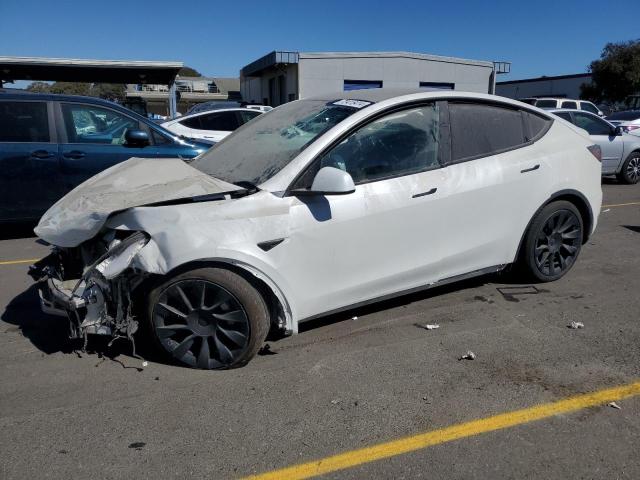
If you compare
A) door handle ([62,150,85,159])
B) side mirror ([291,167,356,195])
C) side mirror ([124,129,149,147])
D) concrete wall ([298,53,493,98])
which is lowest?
side mirror ([291,167,356,195])

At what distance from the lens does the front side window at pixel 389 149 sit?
12.2 feet

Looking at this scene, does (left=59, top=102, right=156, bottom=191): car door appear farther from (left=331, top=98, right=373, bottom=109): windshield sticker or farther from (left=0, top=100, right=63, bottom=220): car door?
(left=331, top=98, right=373, bottom=109): windshield sticker

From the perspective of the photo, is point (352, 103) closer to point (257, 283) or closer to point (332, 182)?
point (332, 182)

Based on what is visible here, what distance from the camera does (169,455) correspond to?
268cm

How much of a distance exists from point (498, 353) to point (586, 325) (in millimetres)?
941

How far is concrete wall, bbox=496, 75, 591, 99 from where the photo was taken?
50.1 metres

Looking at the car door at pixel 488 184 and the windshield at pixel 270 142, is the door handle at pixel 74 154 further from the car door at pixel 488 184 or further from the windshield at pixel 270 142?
the car door at pixel 488 184

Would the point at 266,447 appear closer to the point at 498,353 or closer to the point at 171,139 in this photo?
the point at 498,353

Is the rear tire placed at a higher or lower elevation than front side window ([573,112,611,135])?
lower

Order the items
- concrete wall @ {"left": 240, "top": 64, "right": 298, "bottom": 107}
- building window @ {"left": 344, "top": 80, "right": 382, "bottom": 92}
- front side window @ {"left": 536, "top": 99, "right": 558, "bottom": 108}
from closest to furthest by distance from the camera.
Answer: front side window @ {"left": 536, "top": 99, "right": 558, "bottom": 108} → building window @ {"left": 344, "top": 80, "right": 382, "bottom": 92} → concrete wall @ {"left": 240, "top": 64, "right": 298, "bottom": 107}

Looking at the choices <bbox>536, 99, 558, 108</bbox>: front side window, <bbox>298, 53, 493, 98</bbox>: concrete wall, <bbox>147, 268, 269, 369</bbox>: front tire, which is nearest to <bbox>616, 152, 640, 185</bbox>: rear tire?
<bbox>536, 99, 558, 108</bbox>: front side window

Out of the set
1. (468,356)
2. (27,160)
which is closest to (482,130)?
(468,356)

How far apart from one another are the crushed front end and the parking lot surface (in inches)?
13.7

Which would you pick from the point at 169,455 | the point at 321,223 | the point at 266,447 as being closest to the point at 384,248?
the point at 321,223
